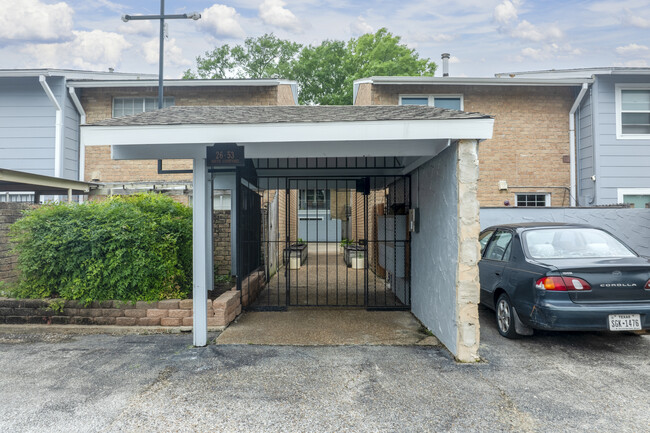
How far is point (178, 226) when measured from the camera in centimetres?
587

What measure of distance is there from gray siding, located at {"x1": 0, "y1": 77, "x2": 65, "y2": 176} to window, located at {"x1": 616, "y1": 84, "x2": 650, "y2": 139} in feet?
51.9

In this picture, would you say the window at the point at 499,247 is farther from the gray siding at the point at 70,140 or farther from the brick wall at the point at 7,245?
the gray siding at the point at 70,140

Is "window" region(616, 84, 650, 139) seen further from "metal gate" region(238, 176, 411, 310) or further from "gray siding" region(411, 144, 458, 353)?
"gray siding" region(411, 144, 458, 353)

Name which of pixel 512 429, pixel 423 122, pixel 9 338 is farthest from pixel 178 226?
pixel 512 429

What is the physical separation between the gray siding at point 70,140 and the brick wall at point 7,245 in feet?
16.7

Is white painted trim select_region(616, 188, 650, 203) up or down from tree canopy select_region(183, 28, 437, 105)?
down

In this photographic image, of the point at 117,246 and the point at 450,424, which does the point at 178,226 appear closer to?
the point at 117,246

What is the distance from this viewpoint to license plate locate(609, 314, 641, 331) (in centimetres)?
429

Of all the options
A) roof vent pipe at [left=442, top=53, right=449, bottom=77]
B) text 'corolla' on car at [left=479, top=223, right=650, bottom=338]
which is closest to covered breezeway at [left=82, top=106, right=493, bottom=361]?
text 'corolla' on car at [left=479, top=223, right=650, bottom=338]

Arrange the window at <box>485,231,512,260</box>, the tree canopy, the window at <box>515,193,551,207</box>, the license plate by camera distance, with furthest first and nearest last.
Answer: the tree canopy, the window at <box>515,193,551,207</box>, the window at <box>485,231,512,260</box>, the license plate

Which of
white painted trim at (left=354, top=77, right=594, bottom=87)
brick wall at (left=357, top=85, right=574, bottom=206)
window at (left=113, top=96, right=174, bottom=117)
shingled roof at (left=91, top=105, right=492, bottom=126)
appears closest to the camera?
shingled roof at (left=91, top=105, right=492, bottom=126)

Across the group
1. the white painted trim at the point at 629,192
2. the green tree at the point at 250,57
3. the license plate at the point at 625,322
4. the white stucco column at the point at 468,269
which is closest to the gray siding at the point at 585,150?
the white painted trim at the point at 629,192

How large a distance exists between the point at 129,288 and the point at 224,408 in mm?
3006

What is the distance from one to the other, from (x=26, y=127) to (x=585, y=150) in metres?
15.8
